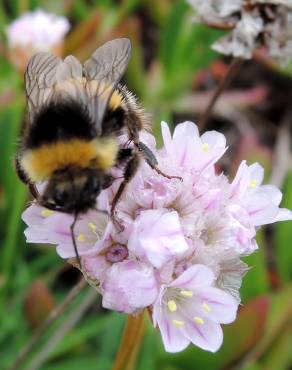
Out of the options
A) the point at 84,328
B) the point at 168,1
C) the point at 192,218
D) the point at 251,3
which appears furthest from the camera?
the point at 168,1

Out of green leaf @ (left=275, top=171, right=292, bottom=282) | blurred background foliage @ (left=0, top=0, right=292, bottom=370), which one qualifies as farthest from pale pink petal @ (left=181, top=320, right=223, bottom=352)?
green leaf @ (left=275, top=171, right=292, bottom=282)

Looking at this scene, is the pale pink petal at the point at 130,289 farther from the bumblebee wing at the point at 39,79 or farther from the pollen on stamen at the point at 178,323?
the bumblebee wing at the point at 39,79

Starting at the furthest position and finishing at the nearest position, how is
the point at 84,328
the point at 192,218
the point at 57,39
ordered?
1. the point at 57,39
2. the point at 84,328
3. the point at 192,218

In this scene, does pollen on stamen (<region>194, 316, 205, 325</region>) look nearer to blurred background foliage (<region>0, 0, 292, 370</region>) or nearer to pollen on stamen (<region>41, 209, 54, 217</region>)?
pollen on stamen (<region>41, 209, 54, 217</region>)

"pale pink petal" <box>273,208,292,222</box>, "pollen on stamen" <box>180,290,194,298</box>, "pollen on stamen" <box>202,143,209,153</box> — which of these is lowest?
"pollen on stamen" <box>180,290,194,298</box>

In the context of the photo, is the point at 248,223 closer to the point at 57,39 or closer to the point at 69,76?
the point at 69,76

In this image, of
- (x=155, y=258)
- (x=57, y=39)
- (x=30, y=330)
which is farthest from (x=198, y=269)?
(x=57, y=39)
